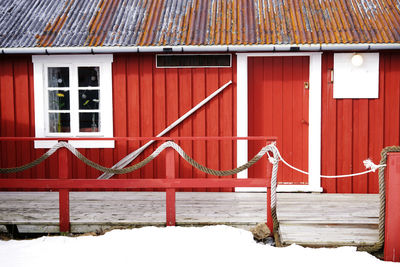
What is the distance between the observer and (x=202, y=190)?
7.77 meters

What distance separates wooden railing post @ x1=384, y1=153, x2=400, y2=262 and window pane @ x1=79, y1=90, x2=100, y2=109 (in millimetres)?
4919

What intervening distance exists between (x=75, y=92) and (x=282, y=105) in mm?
3537

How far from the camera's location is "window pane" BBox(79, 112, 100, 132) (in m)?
7.80

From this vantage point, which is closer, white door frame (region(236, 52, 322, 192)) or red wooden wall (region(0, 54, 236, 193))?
white door frame (region(236, 52, 322, 192))

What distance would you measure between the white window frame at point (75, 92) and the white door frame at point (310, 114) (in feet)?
7.19

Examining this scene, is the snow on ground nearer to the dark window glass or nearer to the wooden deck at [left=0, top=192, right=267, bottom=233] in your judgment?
the wooden deck at [left=0, top=192, right=267, bottom=233]

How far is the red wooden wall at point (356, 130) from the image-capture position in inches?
293

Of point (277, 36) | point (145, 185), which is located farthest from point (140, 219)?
point (277, 36)

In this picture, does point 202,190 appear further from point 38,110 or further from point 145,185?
point 38,110

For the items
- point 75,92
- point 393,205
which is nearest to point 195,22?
point 75,92

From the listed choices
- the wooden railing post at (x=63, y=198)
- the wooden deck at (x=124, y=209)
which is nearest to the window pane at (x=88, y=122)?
the wooden deck at (x=124, y=209)

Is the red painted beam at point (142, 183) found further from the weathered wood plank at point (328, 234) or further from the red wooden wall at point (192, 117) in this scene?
the red wooden wall at point (192, 117)

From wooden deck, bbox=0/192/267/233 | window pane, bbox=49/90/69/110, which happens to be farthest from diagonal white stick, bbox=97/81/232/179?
window pane, bbox=49/90/69/110

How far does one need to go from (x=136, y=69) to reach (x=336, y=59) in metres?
3.33
